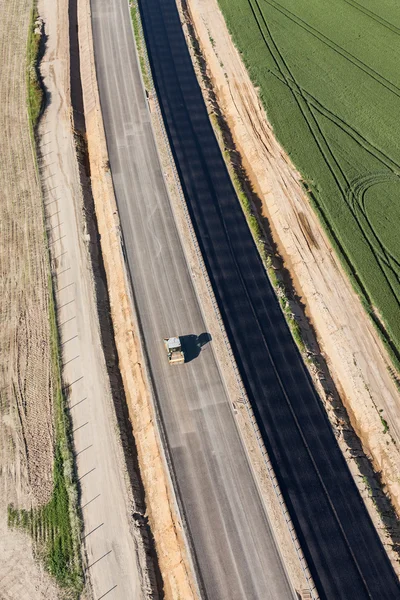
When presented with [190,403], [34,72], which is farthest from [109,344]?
[34,72]

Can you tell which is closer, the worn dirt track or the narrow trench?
the worn dirt track

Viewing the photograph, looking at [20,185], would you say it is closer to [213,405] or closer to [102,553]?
[213,405]

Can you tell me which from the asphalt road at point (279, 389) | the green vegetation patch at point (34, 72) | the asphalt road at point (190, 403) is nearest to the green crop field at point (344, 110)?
the asphalt road at point (279, 389)

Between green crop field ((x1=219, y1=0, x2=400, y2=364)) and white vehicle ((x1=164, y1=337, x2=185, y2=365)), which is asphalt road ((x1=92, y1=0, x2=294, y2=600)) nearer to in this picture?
white vehicle ((x1=164, y1=337, x2=185, y2=365))

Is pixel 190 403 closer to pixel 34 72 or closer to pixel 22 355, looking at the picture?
pixel 22 355

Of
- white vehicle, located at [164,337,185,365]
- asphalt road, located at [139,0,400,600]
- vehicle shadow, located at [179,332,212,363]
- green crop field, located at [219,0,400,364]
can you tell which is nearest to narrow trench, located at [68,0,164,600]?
white vehicle, located at [164,337,185,365]

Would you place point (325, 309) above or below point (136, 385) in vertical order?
above
